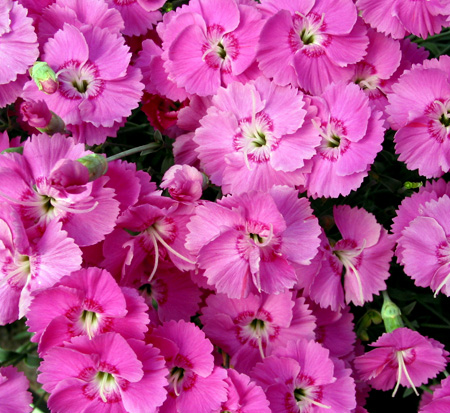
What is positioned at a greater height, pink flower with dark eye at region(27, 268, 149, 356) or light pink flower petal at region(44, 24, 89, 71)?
light pink flower petal at region(44, 24, 89, 71)

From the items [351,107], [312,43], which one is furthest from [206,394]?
[312,43]

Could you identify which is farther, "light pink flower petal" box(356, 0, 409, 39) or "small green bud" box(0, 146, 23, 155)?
"light pink flower petal" box(356, 0, 409, 39)

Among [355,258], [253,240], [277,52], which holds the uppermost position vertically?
[277,52]

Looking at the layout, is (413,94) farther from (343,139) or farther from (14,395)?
(14,395)

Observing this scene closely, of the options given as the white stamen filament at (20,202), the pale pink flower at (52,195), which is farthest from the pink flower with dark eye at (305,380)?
the white stamen filament at (20,202)

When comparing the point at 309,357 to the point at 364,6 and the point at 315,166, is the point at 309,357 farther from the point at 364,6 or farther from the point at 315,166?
the point at 364,6

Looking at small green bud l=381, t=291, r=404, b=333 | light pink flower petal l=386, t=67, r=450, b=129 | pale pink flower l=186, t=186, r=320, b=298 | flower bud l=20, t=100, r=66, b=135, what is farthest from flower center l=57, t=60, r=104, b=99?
small green bud l=381, t=291, r=404, b=333

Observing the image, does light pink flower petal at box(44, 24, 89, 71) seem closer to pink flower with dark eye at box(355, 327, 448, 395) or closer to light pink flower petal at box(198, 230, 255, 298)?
light pink flower petal at box(198, 230, 255, 298)
